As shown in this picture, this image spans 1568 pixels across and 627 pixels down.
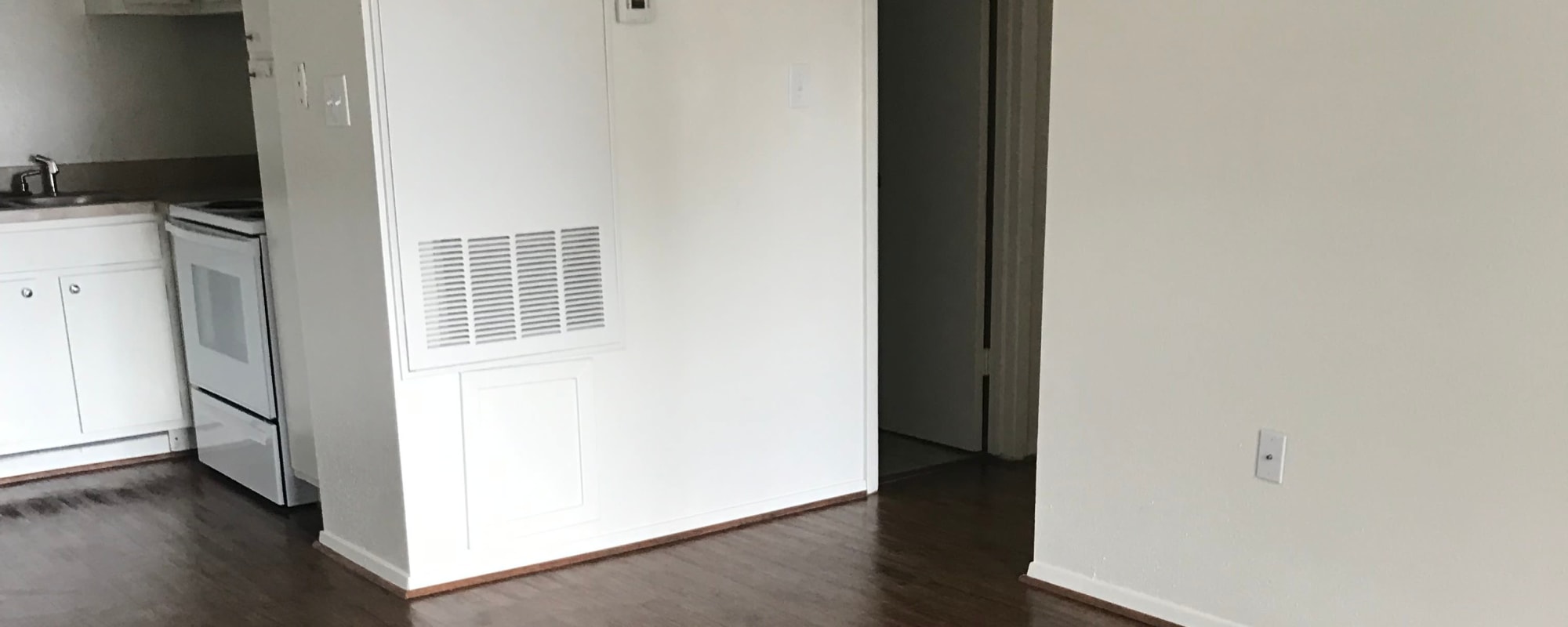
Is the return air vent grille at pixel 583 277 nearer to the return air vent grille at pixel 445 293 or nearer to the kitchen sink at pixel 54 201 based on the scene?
Result: the return air vent grille at pixel 445 293

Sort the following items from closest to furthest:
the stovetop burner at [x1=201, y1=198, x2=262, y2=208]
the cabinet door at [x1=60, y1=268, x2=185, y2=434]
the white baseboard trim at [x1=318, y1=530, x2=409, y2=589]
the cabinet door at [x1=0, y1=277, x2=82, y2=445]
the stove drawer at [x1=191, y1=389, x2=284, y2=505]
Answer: the white baseboard trim at [x1=318, y1=530, x2=409, y2=589]
the stove drawer at [x1=191, y1=389, x2=284, y2=505]
the stovetop burner at [x1=201, y1=198, x2=262, y2=208]
the cabinet door at [x1=0, y1=277, x2=82, y2=445]
the cabinet door at [x1=60, y1=268, x2=185, y2=434]

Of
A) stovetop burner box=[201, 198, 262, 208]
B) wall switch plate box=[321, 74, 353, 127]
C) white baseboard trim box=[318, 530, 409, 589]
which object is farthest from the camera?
stovetop burner box=[201, 198, 262, 208]

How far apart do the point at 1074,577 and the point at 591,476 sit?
122 centimetres

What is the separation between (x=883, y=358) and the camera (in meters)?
4.52

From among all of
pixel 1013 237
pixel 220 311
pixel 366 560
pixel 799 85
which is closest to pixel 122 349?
pixel 220 311

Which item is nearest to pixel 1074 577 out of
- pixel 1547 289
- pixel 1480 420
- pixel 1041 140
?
pixel 1480 420

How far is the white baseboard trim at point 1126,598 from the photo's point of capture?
271cm

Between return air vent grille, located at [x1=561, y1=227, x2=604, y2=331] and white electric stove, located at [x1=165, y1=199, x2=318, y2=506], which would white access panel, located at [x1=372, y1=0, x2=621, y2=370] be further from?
white electric stove, located at [x1=165, y1=199, x2=318, y2=506]

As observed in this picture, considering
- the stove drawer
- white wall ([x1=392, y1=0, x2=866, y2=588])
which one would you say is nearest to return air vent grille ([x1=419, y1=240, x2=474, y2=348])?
white wall ([x1=392, y1=0, x2=866, y2=588])

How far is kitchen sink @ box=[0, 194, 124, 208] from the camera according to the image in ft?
13.3

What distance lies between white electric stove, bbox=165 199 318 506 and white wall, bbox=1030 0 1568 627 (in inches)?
85.4

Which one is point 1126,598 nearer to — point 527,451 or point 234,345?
point 527,451

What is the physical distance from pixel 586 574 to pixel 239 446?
4.58ft

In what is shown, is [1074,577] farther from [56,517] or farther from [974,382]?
[56,517]
